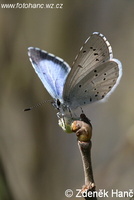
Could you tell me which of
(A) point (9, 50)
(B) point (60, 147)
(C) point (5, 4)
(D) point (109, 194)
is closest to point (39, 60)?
(A) point (9, 50)

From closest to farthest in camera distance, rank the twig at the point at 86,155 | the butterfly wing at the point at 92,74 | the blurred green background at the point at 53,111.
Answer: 1. the twig at the point at 86,155
2. the butterfly wing at the point at 92,74
3. the blurred green background at the point at 53,111

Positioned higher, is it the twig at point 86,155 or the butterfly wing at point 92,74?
the butterfly wing at point 92,74

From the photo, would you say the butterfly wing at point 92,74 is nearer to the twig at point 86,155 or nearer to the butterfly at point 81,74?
the butterfly at point 81,74

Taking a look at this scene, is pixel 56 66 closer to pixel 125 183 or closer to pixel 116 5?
pixel 125 183

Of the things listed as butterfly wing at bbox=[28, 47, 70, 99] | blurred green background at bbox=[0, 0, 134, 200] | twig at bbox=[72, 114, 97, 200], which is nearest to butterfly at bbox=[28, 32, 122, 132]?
butterfly wing at bbox=[28, 47, 70, 99]

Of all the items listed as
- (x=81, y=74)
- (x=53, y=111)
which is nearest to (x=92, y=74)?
(x=81, y=74)

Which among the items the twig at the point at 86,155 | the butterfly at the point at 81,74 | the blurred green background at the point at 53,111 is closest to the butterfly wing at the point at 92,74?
the butterfly at the point at 81,74

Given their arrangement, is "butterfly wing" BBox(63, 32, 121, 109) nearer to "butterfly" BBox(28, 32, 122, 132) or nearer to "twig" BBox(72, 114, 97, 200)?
"butterfly" BBox(28, 32, 122, 132)
